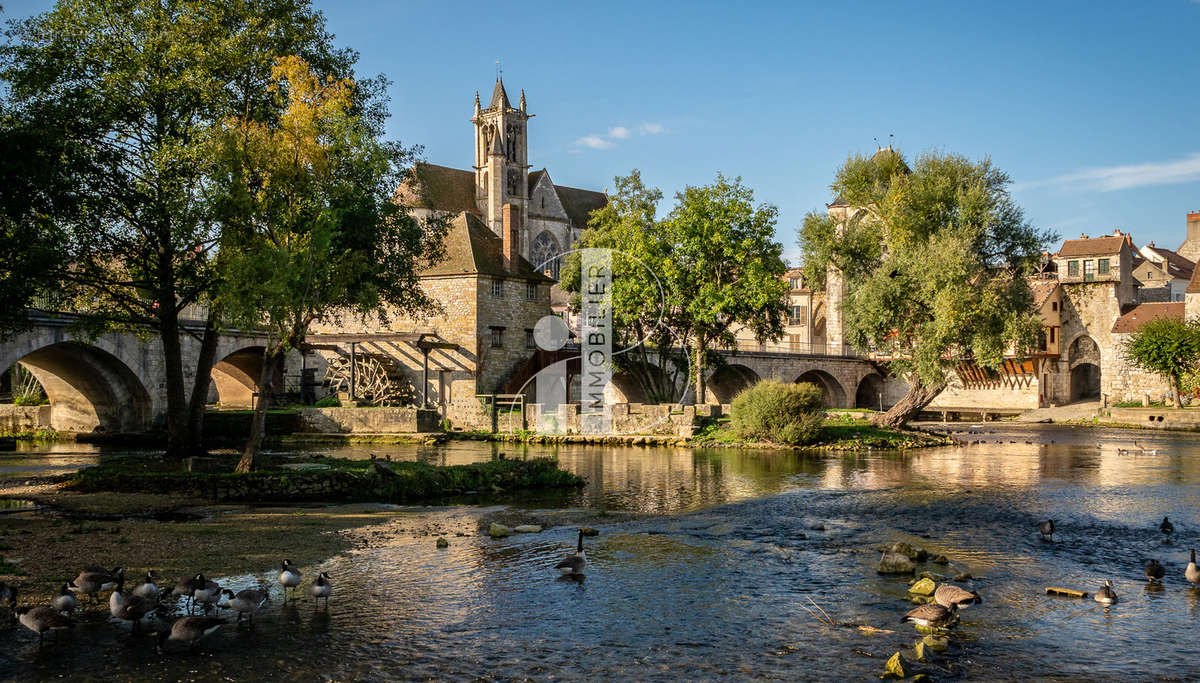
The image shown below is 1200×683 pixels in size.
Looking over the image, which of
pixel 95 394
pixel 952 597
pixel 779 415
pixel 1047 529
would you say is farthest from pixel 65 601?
pixel 95 394

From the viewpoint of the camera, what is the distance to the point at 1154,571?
37.6 feet

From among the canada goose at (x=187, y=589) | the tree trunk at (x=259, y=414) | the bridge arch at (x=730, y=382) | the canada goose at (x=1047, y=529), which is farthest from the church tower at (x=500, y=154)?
the canada goose at (x=187, y=589)

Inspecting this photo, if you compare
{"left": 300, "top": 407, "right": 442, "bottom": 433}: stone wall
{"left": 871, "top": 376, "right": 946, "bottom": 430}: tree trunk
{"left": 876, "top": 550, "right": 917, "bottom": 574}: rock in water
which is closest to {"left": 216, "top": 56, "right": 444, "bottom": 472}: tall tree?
{"left": 876, "top": 550, "right": 917, "bottom": 574}: rock in water

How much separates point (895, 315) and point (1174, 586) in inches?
1054

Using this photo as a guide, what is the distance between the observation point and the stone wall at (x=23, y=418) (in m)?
37.9

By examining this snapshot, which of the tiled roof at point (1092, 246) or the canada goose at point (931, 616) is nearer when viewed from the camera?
the canada goose at point (931, 616)

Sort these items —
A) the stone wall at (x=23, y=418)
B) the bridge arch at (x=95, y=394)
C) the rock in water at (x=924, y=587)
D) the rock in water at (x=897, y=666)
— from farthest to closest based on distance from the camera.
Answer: the stone wall at (x=23, y=418)
the bridge arch at (x=95, y=394)
the rock in water at (x=924, y=587)
the rock in water at (x=897, y=666)

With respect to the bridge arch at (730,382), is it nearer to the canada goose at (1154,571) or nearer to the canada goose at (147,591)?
the canada goose at (1154,571)

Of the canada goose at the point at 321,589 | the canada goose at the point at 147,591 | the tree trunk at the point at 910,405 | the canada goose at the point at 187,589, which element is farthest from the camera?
the tree trunk at the point at 910,405

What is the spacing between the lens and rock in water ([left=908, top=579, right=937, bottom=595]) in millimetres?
10302

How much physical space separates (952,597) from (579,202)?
85.1 m

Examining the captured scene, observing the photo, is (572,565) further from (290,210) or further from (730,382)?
(730,382)

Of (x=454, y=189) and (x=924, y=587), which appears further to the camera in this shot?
(x=454, y=189)

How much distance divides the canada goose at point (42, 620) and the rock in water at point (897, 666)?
7286 mm
